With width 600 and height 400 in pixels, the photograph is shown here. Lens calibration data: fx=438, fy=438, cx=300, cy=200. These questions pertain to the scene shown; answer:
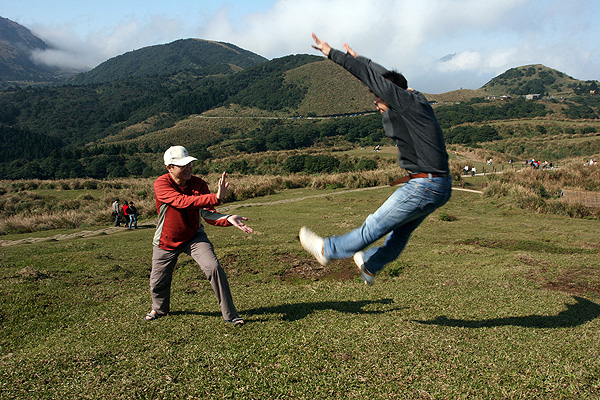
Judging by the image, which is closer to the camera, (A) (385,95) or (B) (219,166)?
(A) (385,95)

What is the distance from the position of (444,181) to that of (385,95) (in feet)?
3.61

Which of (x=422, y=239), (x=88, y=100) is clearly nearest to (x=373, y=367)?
(x=422, y=239)

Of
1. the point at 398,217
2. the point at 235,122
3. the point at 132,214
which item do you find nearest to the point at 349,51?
the point at 398,217

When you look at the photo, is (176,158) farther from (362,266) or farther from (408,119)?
(408,119)

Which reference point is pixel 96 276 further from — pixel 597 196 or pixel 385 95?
pixel 597 196

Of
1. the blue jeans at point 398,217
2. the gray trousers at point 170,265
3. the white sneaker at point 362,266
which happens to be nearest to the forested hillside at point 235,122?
the gray trousers at point 170,265

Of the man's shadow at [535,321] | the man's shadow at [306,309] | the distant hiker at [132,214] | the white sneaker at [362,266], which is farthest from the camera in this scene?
the distant hiker at [132,214]

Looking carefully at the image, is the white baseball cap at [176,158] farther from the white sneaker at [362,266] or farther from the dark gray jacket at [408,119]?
the white sneaker at [362,266]

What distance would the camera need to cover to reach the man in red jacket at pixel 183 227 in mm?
5684

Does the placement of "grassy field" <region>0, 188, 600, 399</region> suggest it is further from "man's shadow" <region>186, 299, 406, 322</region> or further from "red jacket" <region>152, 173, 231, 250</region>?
"red jacket" <region>152, 173, 231, 250</region>

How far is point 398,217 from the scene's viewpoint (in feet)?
15.5

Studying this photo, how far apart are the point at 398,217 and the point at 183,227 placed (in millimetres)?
2915

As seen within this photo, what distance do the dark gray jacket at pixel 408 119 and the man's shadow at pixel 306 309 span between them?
8.92 feet

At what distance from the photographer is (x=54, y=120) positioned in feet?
Answer: 508
